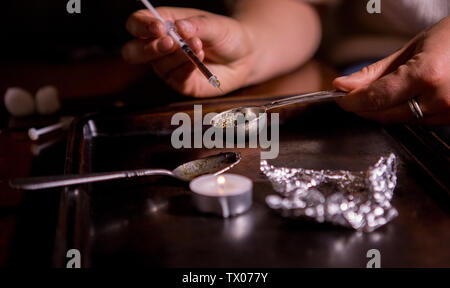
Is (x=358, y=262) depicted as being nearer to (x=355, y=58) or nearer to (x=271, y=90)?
(x=271, y=90)

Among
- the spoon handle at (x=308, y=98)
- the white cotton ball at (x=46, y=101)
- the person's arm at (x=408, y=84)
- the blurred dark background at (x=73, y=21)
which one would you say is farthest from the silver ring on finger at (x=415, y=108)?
the blurred dark background at (x=73, y=21)

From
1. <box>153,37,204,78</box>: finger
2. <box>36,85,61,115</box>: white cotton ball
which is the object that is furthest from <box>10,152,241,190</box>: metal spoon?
<box>36,85,61,115</box>: white cotton ball

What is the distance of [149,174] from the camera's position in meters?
0.61

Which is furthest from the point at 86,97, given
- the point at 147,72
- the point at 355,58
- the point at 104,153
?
the point at 355,58

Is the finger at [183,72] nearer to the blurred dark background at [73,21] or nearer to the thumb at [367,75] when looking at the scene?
the thumb at [367,75]

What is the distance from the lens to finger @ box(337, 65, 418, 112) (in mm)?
737

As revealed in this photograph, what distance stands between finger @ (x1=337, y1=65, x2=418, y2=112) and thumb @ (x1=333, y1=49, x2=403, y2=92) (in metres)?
0.02

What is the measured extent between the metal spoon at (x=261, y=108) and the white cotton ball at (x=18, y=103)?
445 mm

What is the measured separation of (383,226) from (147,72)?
0.91 meters

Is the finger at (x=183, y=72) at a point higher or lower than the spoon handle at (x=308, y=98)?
higher

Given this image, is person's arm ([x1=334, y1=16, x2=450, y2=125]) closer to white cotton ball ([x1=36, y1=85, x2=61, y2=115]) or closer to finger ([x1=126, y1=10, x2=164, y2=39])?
finger ([x1=126, y1=10, x2=164, y2=39])

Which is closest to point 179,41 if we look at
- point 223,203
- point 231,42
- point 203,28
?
point 203,28

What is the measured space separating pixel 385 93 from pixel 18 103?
76 centimetres

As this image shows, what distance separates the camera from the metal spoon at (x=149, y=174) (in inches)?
21.1
